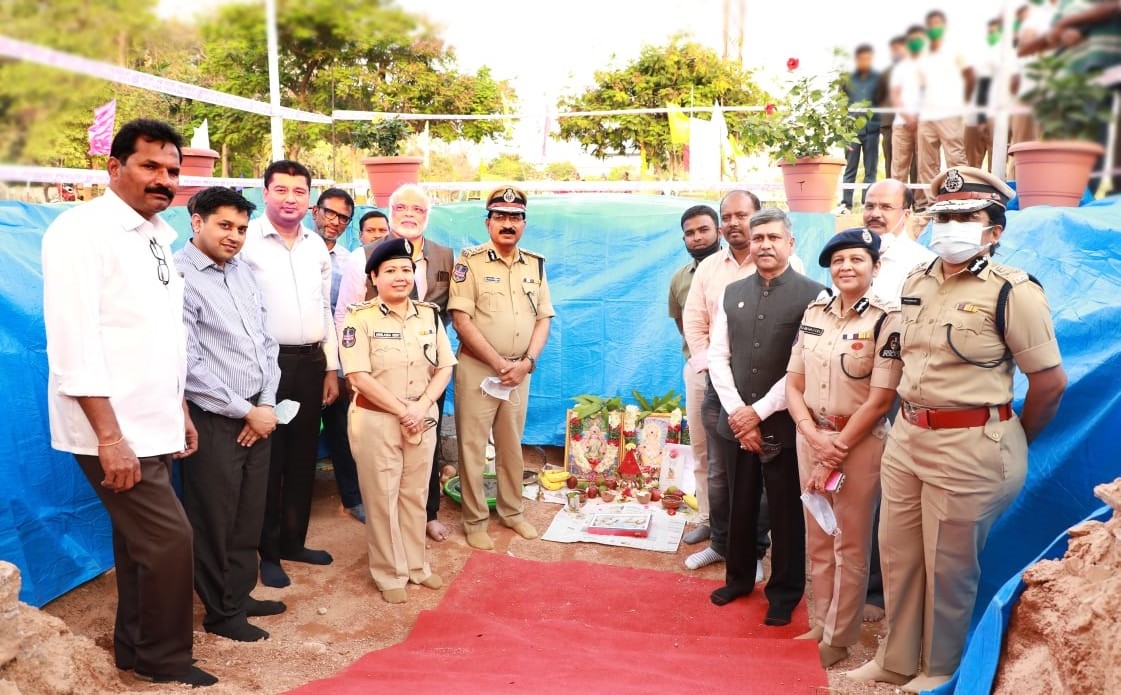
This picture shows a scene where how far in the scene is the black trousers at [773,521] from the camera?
11.3ft

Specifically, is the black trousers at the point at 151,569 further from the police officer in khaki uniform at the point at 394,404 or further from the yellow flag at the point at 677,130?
the yellow flag at the point at 677,130

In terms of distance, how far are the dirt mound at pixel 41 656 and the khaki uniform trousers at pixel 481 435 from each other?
2.09 meters

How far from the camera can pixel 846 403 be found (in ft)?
9.75

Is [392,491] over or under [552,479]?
over

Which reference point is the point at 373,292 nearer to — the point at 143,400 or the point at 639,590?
the point at 143,400

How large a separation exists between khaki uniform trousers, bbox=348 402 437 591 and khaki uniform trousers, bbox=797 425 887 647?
1786 mm

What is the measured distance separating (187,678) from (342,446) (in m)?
2.02

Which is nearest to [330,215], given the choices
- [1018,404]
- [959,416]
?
[959,416]

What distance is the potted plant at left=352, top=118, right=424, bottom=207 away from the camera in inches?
226

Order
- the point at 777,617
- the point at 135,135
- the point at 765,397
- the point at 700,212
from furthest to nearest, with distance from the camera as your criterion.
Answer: the point at 700,212 → the point at 777,617 → the point at 765,397 → the point at 135,135

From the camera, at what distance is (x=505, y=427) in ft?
14.7

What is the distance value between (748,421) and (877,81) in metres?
2.92

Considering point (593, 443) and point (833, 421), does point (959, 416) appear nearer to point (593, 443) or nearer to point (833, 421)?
point (833, 421)

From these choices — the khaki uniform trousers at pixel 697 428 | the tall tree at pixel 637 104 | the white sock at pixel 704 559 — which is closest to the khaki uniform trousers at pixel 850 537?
the white sock at pixel 704 559
